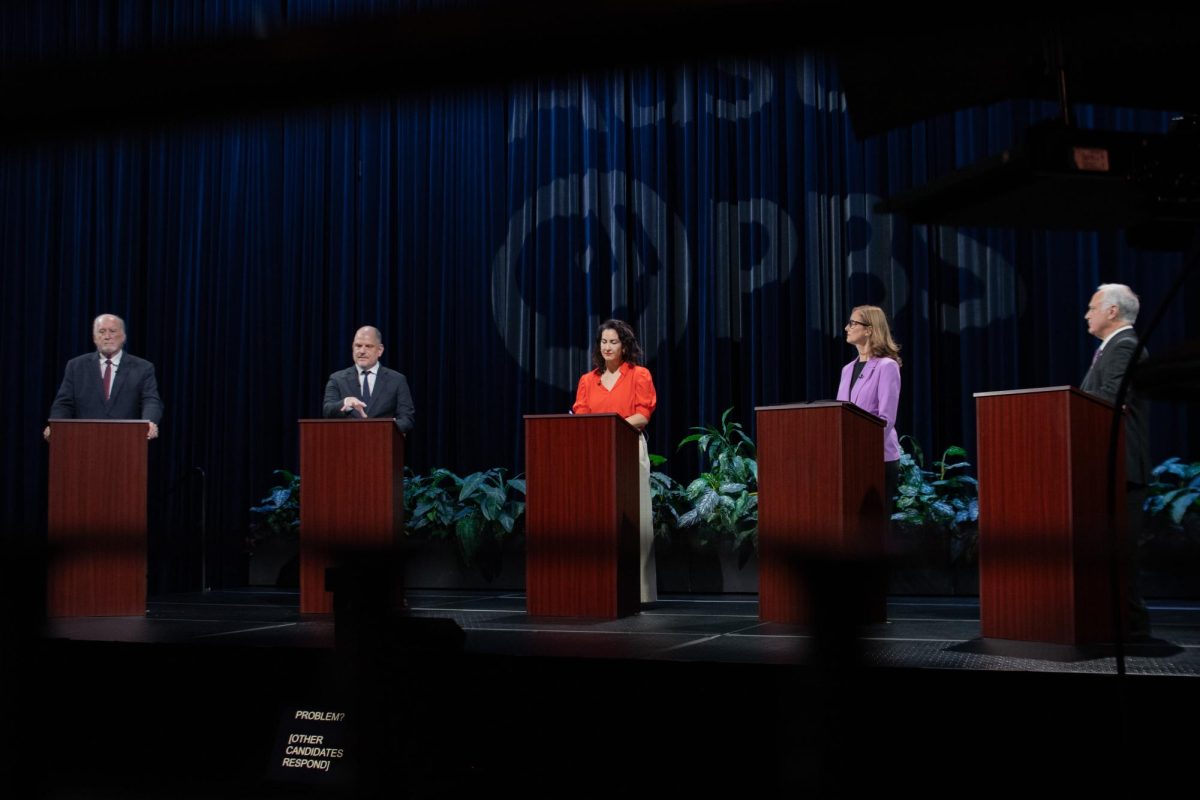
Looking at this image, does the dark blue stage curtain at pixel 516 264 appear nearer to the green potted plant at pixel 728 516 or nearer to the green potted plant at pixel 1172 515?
the green potted plant at pixel 1172 515

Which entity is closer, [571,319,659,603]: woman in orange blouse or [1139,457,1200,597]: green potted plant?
[571,319,659,603]: woman in orange blouse

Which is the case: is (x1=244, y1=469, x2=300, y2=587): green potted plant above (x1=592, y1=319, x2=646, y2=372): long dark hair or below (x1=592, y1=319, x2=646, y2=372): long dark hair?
below

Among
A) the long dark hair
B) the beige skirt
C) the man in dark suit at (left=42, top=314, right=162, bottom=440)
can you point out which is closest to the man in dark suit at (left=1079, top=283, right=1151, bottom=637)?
the beige skirt

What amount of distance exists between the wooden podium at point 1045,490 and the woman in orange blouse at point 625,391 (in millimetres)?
1922

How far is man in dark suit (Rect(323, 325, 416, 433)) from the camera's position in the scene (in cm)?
639

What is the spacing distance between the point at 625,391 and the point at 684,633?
62.8 inches

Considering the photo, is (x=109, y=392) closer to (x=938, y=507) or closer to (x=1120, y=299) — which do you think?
(x=938, y=507)

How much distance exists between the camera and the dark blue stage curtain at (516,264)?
26.3 ft

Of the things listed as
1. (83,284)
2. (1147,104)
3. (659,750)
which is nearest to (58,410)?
(83,284)

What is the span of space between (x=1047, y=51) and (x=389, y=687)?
1.21 metres

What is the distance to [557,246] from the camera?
353 inches

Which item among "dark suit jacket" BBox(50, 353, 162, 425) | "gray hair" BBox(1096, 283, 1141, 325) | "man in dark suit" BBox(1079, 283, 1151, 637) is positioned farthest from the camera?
"dark suit jacket" BBox(50, 353, 162, 425)

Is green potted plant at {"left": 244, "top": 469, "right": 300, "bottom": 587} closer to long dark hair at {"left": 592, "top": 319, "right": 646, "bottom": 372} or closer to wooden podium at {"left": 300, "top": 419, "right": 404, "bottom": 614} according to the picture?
wooden podium at {"left": 300, "top": 419, "right": 404, "bottom": 614}

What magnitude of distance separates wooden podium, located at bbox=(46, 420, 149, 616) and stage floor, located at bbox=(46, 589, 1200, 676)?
0.14 meters
